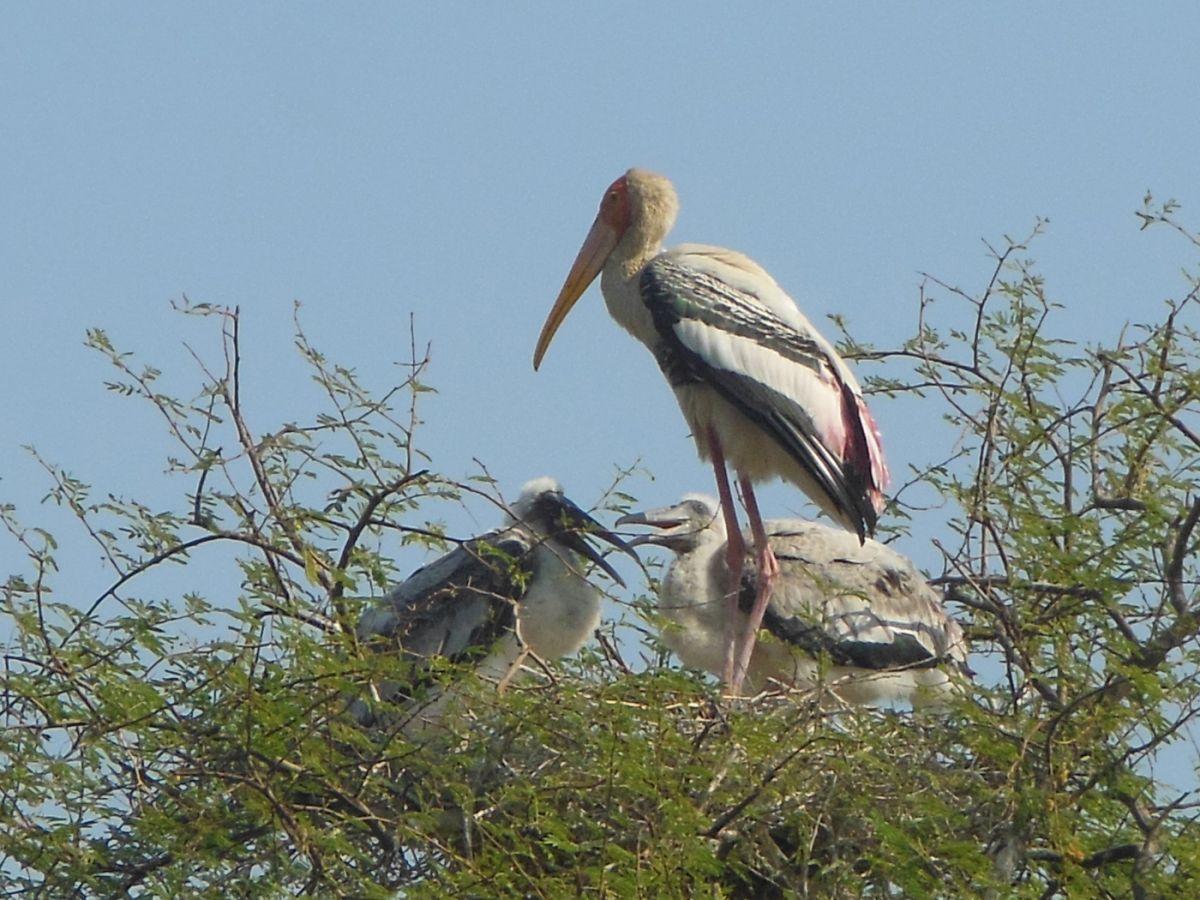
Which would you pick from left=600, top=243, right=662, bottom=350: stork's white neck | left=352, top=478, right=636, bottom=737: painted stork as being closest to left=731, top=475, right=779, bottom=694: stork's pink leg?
left=352, top=478, right=636, bottom=737: painted stork

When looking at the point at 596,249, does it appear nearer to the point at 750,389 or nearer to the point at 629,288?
the point at 629,288

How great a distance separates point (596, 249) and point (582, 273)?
0.12 m

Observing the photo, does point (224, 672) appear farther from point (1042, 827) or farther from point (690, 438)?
point (690, 438)

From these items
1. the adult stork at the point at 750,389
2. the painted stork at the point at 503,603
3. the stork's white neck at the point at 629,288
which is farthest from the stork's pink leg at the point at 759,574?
the stork's white neck at the point at 629,288

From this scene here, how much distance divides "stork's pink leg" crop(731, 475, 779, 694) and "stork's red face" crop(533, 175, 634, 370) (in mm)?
1095

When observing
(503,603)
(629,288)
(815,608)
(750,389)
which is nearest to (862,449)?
(750,389)

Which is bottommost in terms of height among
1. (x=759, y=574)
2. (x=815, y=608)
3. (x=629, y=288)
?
(x=815, y=608)

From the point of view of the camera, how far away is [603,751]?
6445mm

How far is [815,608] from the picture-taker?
336 inches

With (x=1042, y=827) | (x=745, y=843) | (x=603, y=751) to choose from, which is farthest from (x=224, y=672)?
(x=1042, y=827)

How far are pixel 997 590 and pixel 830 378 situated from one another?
1202 mm

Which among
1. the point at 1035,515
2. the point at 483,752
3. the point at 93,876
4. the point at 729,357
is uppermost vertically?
the point at 729,357

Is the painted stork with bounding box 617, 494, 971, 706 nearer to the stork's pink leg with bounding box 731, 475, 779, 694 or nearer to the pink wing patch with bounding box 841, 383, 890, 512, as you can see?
the stork's pink leg with bounding box 731, 475, 779, 694

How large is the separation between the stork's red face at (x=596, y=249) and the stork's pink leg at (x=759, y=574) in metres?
1.09
